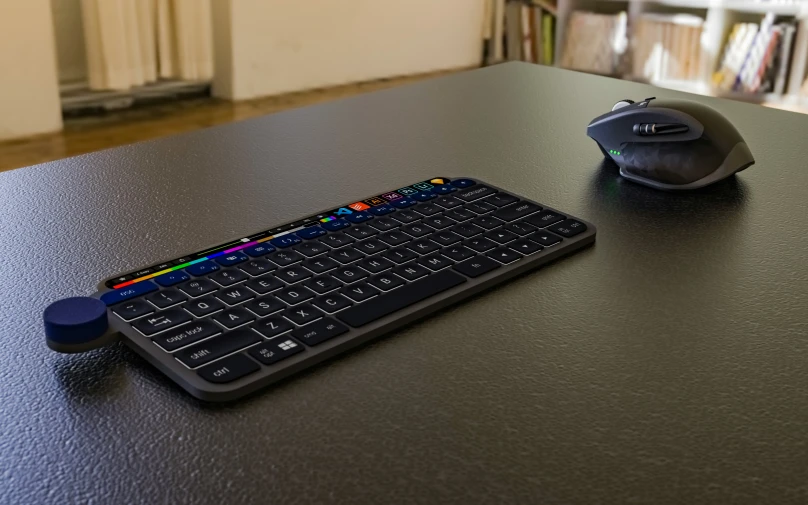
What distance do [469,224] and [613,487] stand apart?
30 centimetres

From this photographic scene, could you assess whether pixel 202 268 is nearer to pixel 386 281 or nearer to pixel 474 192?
pixel 386 281

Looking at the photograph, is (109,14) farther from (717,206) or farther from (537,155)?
(717,206)

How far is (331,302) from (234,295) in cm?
6

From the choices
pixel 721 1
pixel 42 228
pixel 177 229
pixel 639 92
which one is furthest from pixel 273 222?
pixel 721 1

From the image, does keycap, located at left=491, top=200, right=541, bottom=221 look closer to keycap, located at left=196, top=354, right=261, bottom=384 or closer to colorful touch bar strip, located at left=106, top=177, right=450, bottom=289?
colorful touch bar strip, located at left=106, top=177, right=450, bottom=289

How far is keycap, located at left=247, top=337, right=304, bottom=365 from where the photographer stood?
447 millimetres

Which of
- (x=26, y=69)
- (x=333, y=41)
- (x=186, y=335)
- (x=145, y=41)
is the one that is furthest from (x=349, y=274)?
(x=333, y=41)

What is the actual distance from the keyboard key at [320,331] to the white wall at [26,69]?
2.93m

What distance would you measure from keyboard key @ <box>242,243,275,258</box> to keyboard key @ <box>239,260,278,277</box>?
0.04 feet

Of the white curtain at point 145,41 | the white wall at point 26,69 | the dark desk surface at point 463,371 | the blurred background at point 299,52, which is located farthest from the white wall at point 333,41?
the dark desk surface at point 463,371

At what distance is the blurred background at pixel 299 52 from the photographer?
3049mm

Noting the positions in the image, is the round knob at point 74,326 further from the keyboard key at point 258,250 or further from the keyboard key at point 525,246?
the keyboard key at point 525,246

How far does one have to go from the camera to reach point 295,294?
0.51m

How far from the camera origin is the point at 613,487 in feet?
1.22
